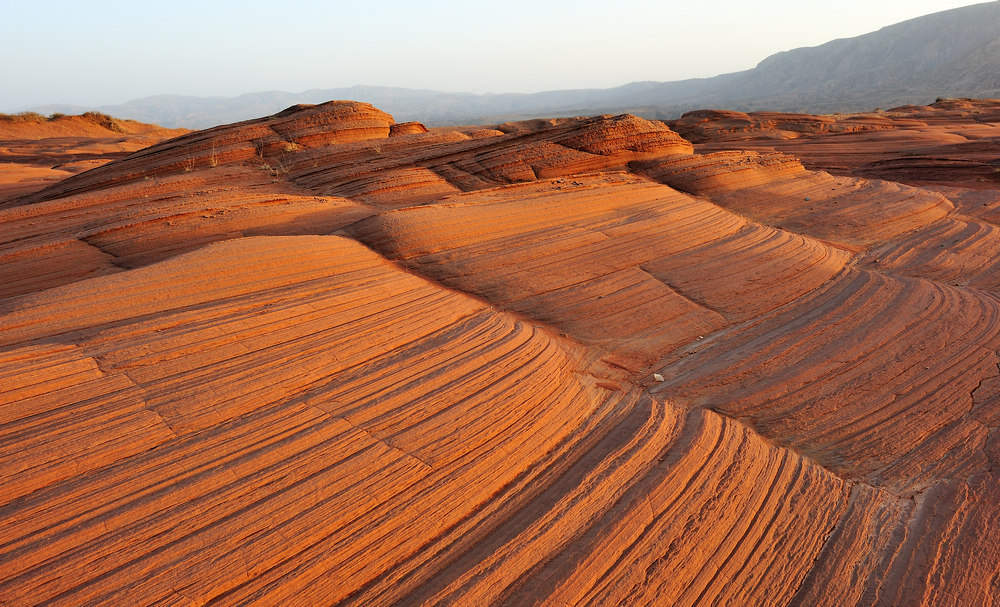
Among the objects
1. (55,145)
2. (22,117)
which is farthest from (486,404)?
(22,117)

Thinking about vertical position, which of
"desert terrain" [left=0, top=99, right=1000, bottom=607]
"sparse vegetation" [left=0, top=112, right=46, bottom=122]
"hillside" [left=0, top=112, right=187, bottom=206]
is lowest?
"desert terrain" [left=0, top=99, right=1000, bottom=607]

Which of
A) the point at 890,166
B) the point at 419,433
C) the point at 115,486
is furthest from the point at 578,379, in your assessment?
the point at 890,166

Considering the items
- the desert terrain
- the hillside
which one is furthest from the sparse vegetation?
the desert terrain

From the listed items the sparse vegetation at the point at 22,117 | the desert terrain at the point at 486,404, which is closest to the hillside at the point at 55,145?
the sparse vegetation at the point at 22,117

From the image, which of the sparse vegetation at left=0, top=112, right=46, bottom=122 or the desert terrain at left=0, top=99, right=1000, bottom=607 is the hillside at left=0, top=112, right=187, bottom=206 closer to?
the sparse vegetation at left=0, top=112, right=46, bottom=122

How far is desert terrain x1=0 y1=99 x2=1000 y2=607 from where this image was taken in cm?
323

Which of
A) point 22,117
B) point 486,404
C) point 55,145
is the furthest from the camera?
point 22,117

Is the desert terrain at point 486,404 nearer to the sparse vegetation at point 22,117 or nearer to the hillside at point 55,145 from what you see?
the hillside at point 55,145

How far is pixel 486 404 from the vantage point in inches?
179

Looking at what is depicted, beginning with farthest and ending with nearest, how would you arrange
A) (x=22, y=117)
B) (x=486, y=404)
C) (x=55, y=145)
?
(x=22, y=117)
(x=55, y=145)
(x=486, y=404)

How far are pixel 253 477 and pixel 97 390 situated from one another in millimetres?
1457

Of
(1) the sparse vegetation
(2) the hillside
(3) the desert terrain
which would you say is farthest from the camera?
(1) the sparse vegetation

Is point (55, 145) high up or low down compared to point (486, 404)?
up

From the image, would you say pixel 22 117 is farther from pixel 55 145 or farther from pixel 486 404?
pixel 486 404
